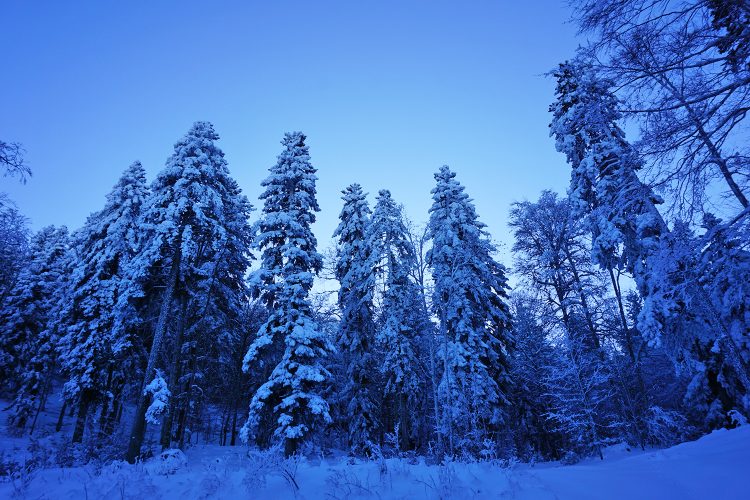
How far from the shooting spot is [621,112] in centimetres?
532

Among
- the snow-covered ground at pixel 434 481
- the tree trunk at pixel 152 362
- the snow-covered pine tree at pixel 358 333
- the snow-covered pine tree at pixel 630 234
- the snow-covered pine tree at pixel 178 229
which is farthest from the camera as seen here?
the snow-covered pine tree at pixel 358 333

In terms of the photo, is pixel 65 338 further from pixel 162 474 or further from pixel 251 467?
pixel 251 467

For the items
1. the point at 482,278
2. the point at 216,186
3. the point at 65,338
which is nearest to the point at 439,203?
the point at 482,278

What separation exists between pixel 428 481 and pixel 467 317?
13422 mm

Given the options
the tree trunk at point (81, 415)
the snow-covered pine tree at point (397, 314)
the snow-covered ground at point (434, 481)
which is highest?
the snow-covered pine tree at point (397, 314)

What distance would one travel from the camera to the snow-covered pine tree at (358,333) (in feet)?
63.4

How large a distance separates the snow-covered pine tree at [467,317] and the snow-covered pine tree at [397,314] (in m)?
1.82

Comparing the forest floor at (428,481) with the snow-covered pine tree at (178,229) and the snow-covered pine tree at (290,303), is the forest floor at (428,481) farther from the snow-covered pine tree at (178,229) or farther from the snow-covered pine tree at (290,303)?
the snow-covered pine tree at (178,229)

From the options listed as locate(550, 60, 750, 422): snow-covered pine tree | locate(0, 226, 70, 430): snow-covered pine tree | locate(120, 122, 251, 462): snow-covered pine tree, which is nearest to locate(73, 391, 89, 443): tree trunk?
locate(120, 122, 251, 462): snow-covered pine tree

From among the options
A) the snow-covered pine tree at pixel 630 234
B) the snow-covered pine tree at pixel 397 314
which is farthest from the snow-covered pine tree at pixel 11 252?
the snow-covered pine tree at pixel 630 234

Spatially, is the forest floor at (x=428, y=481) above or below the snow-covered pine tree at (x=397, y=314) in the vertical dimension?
below

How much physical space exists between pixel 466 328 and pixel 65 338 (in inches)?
898

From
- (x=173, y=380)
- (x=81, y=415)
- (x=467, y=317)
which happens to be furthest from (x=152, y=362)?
(x=467, y=317)

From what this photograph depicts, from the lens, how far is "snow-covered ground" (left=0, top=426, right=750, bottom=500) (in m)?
4.30
